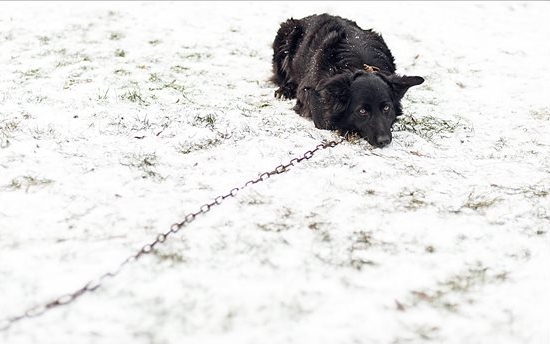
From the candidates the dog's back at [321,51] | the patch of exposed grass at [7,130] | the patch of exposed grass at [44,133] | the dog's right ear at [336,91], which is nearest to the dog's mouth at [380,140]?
the dog's right ear at [336,91]

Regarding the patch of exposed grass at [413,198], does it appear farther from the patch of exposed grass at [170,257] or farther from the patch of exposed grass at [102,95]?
the patch of exposed grass at [102,95]

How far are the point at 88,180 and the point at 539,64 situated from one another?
22.6 ft

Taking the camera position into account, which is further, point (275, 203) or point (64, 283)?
point (275, 203)

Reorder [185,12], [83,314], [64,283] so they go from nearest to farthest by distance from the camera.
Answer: [83,314]
[64,283]
[185,12]

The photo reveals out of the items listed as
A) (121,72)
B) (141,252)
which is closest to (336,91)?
(141,252)

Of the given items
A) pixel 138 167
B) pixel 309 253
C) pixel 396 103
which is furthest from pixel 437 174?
pixel 138 167

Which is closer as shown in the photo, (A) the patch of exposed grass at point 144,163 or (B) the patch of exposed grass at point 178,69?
(A) the patch of exposed grass at point 144,163

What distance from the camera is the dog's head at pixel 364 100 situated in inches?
205

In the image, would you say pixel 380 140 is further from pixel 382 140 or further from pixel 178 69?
pixel 178 69

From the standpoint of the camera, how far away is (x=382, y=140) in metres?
4.97

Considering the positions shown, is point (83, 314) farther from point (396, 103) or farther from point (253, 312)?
point (396, 103)

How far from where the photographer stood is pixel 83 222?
11.8ft

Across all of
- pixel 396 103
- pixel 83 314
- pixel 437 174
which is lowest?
pixel 83 314

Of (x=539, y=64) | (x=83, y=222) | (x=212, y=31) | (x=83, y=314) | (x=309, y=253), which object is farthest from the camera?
(x=212, y=31)
